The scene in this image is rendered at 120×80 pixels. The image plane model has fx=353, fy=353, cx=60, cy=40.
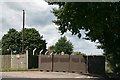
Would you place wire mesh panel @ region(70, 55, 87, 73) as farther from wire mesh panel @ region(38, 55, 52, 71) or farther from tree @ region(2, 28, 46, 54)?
tree @ region(2, 28, 46, 54)

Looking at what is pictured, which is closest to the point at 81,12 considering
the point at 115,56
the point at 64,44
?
the point at 115,56

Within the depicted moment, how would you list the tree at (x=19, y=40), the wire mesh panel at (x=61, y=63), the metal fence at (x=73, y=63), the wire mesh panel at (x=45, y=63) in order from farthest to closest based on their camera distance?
the tree at (x=19, y=40) < the wire mesh panel at (x=45, y=63) < the wire mesh panel at (x=61, y=63) < the metal fence at (x=73, y=63)

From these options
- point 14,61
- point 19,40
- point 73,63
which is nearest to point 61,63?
point 73,63

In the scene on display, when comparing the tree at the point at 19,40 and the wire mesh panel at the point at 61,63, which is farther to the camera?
the tree at the point at 19,40

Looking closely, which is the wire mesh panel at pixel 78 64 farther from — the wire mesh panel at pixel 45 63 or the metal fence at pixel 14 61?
the metal fence at pixel 14 61

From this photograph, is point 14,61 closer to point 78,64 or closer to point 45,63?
point 45,63

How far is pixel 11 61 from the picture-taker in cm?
4891

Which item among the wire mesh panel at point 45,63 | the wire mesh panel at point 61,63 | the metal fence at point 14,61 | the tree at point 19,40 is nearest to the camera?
the wire mesh panel at point 61,63

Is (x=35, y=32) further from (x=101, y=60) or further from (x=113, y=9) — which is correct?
(x=113, y=9)

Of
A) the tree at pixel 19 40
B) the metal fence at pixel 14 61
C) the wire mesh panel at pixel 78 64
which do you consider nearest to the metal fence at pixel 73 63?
the wire mesh panel at pixel 78 64

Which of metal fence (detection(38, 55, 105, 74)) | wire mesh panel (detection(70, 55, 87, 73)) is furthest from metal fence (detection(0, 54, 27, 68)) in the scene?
wire mesh panel (detection(70, 55, 87, 73))

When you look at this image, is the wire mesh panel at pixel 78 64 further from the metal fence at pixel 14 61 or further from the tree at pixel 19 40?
the tree at pixel 19 40

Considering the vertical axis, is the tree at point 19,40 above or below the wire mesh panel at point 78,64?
above

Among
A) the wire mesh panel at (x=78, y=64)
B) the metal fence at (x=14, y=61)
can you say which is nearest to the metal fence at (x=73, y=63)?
the wire mesh panel at (x=78, y=64)
